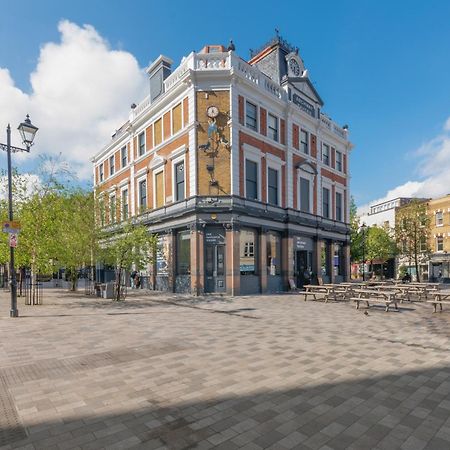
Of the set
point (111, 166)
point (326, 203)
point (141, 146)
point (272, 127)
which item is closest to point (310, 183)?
point (326, 203)

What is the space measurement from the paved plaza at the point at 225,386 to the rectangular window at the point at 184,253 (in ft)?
35.3

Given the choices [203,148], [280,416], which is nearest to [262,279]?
[203,148]

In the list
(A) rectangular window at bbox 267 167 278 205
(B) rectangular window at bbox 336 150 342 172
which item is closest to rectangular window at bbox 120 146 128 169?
(A) rectangular window at bbox 267 167 278 205

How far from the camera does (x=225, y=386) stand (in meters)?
4.99

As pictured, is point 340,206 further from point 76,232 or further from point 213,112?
point 76,232

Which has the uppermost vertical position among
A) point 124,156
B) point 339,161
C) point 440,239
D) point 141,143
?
point 141,143

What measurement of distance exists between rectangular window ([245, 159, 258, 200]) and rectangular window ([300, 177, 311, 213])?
17.0 ft

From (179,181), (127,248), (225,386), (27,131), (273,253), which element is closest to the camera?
(225,386)

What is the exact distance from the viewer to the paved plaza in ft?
11.9

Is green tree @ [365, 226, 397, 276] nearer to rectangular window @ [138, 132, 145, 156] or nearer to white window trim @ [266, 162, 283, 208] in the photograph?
white window trim @ [266, 162, 283, 208]

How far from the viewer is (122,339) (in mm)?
8008

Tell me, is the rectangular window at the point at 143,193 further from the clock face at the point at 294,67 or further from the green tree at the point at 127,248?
the clock face at the point at 294,67

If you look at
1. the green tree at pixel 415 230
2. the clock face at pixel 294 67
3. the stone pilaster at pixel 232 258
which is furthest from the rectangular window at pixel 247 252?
the green tree at pixel 415 230

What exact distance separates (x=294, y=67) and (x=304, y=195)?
10.4 metres
